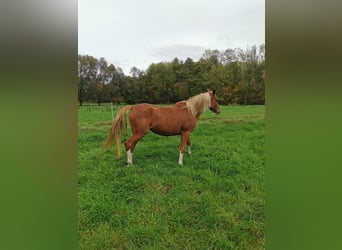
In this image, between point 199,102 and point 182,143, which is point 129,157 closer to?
point 182,143

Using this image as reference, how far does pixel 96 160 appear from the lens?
175 cm

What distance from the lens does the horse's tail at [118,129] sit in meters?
1.76

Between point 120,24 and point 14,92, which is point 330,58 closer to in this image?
point 120,24

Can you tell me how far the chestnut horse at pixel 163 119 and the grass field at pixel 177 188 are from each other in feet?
0.11

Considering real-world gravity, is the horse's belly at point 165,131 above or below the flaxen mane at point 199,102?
below

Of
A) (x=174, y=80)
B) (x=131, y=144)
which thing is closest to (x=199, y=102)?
(x=174, y=80)

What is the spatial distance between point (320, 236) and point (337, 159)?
349mm

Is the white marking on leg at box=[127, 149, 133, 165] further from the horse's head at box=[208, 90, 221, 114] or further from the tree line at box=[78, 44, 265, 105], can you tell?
the horse's head at box=[208, 90, 221, 114]

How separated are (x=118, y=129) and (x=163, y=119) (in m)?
0.25

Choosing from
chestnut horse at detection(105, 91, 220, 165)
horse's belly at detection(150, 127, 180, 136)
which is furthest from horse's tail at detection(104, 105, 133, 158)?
horse's belly at detection(150, 127, 180, 136)

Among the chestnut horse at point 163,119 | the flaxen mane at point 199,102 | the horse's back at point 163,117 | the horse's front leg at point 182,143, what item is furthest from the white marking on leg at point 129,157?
the flaxen mane at point 199,102

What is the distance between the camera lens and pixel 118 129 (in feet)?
5.77

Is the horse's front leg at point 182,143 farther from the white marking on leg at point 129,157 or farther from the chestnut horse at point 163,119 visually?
the white marking on leg at point 129,157

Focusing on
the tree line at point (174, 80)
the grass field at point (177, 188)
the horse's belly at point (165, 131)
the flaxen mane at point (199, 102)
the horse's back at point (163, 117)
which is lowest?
the grass field at point (177, 188)
